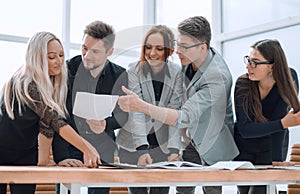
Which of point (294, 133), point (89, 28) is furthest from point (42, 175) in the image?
point (294, 133)

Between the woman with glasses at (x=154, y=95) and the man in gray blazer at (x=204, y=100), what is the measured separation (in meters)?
0.07

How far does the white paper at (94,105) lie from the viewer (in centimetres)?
151

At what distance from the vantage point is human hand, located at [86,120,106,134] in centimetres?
163

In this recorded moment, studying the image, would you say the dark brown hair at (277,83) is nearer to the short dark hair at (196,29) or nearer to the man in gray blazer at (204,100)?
the man in gray blazer at (204,100)

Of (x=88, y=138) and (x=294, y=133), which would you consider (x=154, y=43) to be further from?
(x=294, y=133)

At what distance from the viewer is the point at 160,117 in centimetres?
164

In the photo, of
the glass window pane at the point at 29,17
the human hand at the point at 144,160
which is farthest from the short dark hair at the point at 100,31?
the glass window pane at the point at 29,17

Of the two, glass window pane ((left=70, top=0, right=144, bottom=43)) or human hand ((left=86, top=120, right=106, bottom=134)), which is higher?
glass window pane ((left=70, top=0, right=144, bottom=43))

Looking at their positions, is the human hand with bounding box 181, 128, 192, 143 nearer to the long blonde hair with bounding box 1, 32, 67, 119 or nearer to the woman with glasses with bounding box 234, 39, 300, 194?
the woman with glasses with bounding box 234, 39, 300, 194

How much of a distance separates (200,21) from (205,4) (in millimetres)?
2425

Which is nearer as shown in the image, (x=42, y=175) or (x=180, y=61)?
(x=42, y=175)

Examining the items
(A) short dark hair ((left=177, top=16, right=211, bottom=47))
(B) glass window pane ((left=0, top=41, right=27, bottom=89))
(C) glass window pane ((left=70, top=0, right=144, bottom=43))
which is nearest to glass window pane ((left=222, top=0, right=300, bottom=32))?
(C) glass window pane ((left=70, top=0, right=144, bottom=43))

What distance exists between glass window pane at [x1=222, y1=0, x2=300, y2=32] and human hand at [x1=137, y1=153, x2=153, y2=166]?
2.18 metres

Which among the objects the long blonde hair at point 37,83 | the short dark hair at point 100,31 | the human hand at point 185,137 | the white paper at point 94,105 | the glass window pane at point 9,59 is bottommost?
the human hand at point 185,137
